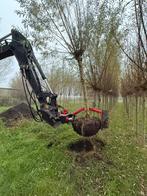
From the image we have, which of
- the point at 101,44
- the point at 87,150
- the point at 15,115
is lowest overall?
the point at 87,150

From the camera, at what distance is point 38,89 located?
23.3 feet

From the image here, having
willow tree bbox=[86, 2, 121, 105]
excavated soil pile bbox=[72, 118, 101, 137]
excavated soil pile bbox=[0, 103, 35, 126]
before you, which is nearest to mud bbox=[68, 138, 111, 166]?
excavated soil pile bbox=[72, 118, 101, 137]

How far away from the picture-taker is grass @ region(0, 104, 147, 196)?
19.3 ft

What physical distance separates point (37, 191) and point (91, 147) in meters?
2.32

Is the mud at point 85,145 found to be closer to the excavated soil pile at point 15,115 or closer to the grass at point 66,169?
the grass at point 66,169

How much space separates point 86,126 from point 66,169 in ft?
4.04

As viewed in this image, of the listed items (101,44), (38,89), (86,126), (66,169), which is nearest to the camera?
(66,169)

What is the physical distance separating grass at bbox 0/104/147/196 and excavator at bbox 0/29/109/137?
854 millimetres

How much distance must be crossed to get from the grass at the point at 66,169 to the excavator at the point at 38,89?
33.6 inches

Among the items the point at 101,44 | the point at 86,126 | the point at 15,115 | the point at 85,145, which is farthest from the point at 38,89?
the point at 15,115

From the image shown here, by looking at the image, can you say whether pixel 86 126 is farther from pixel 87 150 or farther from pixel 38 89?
pixel 38 89

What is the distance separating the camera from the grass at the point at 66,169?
5.88 meters

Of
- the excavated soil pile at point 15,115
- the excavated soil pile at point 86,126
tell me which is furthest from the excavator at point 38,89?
the excavated soil pile at point 15,115

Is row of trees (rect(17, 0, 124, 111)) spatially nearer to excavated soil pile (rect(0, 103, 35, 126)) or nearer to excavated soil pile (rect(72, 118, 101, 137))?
excavated soil pile (rect(72, 118, 101, 137))
